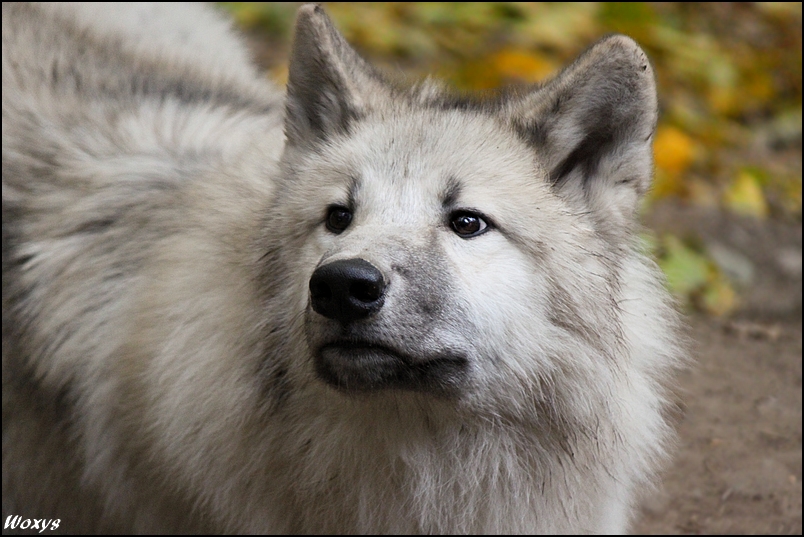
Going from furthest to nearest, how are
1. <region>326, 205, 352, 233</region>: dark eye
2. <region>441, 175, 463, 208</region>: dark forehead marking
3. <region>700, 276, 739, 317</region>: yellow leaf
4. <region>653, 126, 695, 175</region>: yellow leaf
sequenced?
<region>653, 126, 695, 175</region>: yellow leaf < <region>700, 276, 739, 317</region>: yellow leaf < <region>326, 205, 352, 233</region>: dark eye < <region>441, 175, 463, 208</region>: dark forehead marking

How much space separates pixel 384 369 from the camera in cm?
258

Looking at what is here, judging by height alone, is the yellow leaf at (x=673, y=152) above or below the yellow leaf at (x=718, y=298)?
above

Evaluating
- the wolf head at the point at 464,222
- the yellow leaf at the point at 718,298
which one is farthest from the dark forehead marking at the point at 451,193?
the yellow leaf at the point at 718,298

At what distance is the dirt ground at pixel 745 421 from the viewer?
3.86 meters

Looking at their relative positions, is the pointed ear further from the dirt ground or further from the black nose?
the dirt ground

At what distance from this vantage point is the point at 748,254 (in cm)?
593

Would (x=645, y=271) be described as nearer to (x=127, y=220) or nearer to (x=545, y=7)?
(x=127, y=220)

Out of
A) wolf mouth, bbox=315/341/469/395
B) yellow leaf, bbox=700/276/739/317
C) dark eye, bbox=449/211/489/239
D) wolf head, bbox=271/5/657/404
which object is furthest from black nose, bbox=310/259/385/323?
yellow leaf, bbox=700/276/739/317

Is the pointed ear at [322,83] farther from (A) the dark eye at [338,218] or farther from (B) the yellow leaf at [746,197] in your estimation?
(B) the yellow leaf at [746,197]

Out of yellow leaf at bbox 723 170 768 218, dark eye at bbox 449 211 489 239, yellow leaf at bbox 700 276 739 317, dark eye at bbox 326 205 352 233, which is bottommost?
yellow leaf at bbox 700 276 739 317

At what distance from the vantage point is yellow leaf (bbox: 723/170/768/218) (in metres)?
6.39

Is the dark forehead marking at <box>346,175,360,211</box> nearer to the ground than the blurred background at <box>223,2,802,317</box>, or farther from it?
nearer to the ground

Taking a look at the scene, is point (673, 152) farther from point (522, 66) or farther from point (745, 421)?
point (745, 421)

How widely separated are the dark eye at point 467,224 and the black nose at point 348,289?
1.41ft
